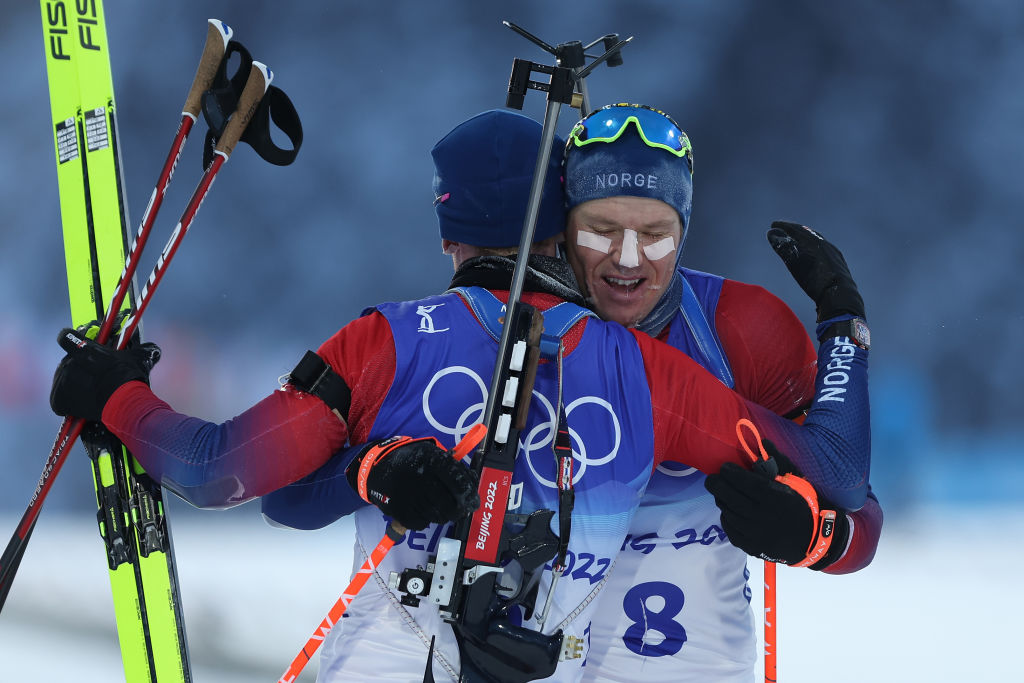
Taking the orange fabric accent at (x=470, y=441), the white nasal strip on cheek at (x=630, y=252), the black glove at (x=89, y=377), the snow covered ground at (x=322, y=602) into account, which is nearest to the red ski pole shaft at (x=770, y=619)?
the white nasal strip on cheek at (x=630, y=252)

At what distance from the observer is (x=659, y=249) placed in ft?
7.29

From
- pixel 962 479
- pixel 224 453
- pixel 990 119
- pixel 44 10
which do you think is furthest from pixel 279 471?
pixel 990 119

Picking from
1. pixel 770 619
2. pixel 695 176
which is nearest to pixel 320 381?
pixel 770 619

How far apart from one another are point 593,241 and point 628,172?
0.16m

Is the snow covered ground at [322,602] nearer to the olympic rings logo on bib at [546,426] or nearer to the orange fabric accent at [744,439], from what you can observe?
the orange fabric accent at [744,439]

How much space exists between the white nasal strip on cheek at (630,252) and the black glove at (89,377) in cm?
98

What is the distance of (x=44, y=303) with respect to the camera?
20.1 feet

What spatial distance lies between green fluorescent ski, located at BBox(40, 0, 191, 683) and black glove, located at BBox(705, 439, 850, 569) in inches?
51.8

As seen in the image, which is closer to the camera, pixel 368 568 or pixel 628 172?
pixel 368 568

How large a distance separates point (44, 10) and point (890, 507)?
474 centimetres

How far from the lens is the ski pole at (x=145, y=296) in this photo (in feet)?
7.55

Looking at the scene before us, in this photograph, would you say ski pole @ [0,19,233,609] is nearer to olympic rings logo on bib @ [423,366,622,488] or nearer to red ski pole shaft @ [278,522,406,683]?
red ski pole shaft @ [278,522,406,683]

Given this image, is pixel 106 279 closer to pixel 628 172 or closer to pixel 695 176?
pixel 628 172

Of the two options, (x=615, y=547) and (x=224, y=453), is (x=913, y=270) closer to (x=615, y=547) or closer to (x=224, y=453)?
(x=615, y=547)
